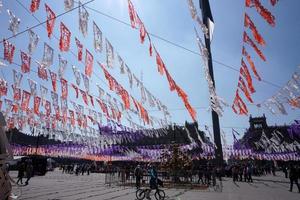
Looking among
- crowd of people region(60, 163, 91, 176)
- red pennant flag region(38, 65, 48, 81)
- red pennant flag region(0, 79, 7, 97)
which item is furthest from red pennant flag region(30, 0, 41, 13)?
crowd of people region(60, 163, 91, 176)

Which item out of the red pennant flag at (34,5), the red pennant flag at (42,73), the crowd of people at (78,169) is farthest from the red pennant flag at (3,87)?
the crowd of people at (78,169)

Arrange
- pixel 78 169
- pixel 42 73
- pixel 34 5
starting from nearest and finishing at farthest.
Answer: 1. pixel 34 5
2. pixel 42 73
3. pixel 78 169

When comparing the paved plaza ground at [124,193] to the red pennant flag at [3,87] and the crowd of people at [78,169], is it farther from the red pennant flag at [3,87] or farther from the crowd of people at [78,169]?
the crowd of people at [78,169]

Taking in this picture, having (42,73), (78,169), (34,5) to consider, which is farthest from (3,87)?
(78,169)

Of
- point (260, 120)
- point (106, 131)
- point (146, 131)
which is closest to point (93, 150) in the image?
point (106, 131)

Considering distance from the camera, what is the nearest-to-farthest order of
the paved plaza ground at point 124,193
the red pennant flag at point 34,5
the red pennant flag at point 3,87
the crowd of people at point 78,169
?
the red pennant flag at point 34,5 < the paved plaza ground at point 124,193 < the red pennant flag at point 3,87 < the crowd of people at point 78,169

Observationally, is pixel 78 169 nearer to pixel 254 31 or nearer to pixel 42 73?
pixel 42 73

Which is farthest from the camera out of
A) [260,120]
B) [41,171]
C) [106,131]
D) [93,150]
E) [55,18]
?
[260,120]

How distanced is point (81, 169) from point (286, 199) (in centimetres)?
4163

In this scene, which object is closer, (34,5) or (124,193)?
(34,5)

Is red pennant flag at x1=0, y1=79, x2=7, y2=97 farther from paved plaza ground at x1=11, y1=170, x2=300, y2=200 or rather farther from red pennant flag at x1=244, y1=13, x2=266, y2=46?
red pennant flag at x1=244, y1=13, x2=266, y2=46

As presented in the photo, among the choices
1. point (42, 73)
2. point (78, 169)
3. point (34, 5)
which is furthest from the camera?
point (78, 169)

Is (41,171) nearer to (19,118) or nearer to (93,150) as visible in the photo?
(19,118)

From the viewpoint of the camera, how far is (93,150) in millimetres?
62719
